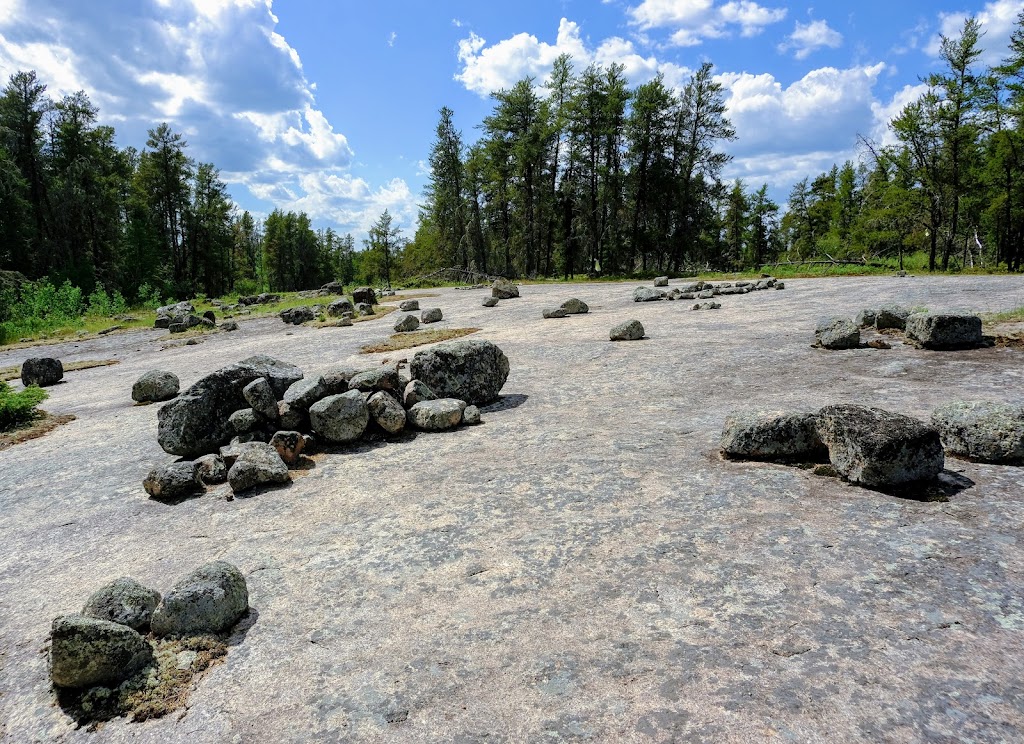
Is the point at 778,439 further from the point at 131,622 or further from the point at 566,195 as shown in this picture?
the point at 566,195

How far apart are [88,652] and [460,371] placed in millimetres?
5596

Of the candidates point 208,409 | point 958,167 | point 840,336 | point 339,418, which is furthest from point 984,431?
point 958,167

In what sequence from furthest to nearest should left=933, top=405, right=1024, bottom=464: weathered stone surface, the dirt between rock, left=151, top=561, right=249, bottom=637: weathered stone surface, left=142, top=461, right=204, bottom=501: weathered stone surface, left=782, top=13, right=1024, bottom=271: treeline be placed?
left=782, top=13, right=1024, bottom=271: treeline, left=142, top=461, right=204, bottom=501: weathered stone surface, left=933, top=405, right=1024, bottom=464: weathered stone surface, left=151, top=561, right=249, bottom=637: weathered stone surface, the dirt between rock

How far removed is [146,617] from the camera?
3406 mm

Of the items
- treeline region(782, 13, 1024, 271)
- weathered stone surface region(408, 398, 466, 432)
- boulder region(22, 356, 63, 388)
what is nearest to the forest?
treeline region(782, 13, 1024, 271)

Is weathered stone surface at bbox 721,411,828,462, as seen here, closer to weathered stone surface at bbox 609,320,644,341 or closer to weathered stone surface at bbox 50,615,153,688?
weathered stone surface at bbox 50,615,153,688

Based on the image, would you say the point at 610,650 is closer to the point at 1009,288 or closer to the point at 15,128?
the point at 1009,288

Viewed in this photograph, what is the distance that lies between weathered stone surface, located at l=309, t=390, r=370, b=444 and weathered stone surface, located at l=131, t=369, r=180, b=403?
17.7 ft

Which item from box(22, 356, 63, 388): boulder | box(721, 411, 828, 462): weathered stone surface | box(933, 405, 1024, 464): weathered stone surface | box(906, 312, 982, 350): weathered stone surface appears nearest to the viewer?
box(933, 405, 1024, 464): weathered stone surface

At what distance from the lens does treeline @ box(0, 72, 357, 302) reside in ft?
147

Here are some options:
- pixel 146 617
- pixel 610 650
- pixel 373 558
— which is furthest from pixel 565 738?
pixel 146 617

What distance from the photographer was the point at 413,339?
15422 millimetres

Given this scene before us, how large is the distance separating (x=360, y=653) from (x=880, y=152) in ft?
139

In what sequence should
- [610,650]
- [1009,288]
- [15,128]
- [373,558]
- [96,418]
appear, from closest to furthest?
[610,650] < [373,558] < [96,418] < [1009,288] < [15,128]
